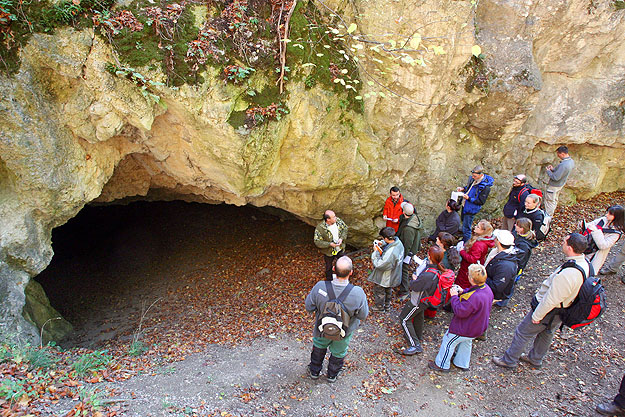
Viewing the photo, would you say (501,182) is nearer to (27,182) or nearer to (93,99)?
(93,99)

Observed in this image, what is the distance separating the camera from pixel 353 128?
26.4 ft

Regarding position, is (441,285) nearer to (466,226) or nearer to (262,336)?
(262,336)

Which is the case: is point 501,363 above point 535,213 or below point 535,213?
below

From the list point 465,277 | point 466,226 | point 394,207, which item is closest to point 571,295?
point 465,277

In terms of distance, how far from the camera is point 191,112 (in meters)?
6.48

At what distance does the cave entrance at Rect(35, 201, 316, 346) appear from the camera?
8.66 metres

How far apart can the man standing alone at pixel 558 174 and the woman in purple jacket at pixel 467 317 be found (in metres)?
4.77

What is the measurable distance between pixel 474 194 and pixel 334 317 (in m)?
Result: 5.08

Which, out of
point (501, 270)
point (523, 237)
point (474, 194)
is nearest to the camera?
point (501, 270)

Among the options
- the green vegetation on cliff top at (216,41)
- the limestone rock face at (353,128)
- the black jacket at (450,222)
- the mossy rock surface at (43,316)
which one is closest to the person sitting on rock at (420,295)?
the black jacket at (450,222)

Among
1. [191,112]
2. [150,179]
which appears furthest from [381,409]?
[150,179]

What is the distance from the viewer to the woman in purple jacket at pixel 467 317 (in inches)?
188

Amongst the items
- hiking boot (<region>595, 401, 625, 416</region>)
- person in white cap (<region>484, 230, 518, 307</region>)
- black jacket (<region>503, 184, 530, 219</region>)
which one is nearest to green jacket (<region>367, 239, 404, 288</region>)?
person in white cap (<region>484, 230, 518, 307</region>)

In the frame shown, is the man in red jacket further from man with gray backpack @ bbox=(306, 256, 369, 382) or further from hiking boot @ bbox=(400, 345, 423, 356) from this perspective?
man with gray backpack @ bbox=(306, 256, 369, 382)
